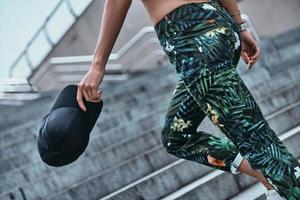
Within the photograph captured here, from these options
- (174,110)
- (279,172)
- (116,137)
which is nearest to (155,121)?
(116,137)

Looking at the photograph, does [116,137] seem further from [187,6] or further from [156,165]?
[187,6]

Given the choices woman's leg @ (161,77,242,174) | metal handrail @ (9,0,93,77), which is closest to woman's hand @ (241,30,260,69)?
woman's leg @ (161,77,242,174)

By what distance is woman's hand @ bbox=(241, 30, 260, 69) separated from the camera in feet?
5.85

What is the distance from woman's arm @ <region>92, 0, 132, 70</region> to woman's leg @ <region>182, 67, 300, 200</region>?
284 mm

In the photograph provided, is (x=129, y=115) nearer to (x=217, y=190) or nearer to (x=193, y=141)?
(x=217, y=190)

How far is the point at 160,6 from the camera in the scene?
142 cm

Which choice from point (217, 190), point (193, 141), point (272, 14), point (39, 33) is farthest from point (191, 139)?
point (39, 33)

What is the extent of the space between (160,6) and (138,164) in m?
1.82

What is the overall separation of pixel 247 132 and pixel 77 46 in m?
9.37

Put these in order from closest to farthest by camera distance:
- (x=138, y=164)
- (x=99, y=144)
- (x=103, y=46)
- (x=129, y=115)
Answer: (x=103, y=46)
(x=138, y=164)
(x=99, y=144)
(x=129, y=115)

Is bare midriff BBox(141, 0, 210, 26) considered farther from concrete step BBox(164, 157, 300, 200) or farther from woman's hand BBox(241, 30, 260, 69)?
concrete step BBox(164, 157, 300, 200)

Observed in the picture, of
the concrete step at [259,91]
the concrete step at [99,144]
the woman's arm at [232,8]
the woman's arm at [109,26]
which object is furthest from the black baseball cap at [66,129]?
the concrete step at [259,91]

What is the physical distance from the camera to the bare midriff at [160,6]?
1.40 meters

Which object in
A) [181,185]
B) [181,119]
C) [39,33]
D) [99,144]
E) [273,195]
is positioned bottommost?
[39,33]
